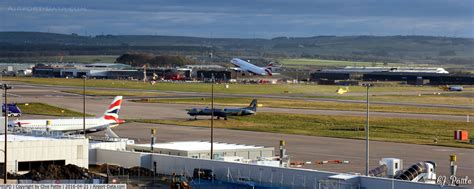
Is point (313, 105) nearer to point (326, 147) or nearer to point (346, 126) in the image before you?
point (346, 126)

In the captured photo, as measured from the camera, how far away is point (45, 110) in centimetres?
15138

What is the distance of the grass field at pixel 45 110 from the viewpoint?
476ft

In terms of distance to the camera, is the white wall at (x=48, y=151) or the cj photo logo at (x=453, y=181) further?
the white wall at (x=48, y=151)

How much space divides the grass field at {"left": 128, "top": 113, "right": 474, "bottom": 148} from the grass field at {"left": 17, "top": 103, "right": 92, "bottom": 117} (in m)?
17.1

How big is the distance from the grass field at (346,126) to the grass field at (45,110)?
56.1ft

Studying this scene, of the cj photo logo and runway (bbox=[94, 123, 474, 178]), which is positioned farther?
runway (bbox=[94, 123, 474, 178])

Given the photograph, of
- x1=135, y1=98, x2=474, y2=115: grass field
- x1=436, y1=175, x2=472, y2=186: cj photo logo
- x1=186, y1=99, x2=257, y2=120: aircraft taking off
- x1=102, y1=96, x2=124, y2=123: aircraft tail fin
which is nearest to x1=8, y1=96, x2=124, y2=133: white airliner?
x1=102, y1=96, x2=124, y2=123: aircraft tail fin

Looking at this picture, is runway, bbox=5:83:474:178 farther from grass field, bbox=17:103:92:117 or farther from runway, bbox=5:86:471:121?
grass field, bbox=17:103:92:117

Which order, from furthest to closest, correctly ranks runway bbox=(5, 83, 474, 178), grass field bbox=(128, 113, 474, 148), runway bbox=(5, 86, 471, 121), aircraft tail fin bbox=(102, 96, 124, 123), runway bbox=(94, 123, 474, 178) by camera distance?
1. runway bbox=(5, 86, 471, 121)
2. aircraft tail fin bbox=(102, 96, 124, 123)
3. grass field bbox=(128, 113, 474, 148)
4. runway bbox=(5, 83, 474, 178)
5. runway bbox=(94, 123, 474, 178)

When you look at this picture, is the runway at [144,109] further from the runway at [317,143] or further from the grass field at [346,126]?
the grass field at [346,126]

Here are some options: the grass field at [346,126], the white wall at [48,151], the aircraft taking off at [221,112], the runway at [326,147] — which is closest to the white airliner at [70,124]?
the runway at [326,147]

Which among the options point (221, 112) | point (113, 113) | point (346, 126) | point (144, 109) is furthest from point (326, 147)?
point (144, 109)

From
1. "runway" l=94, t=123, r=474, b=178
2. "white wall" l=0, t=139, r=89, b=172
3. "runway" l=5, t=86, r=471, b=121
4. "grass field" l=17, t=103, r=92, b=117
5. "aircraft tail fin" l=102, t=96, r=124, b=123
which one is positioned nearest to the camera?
"white wall" l=0, t=139, r=89, b=172

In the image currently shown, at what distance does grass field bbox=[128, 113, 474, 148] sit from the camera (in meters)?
111
